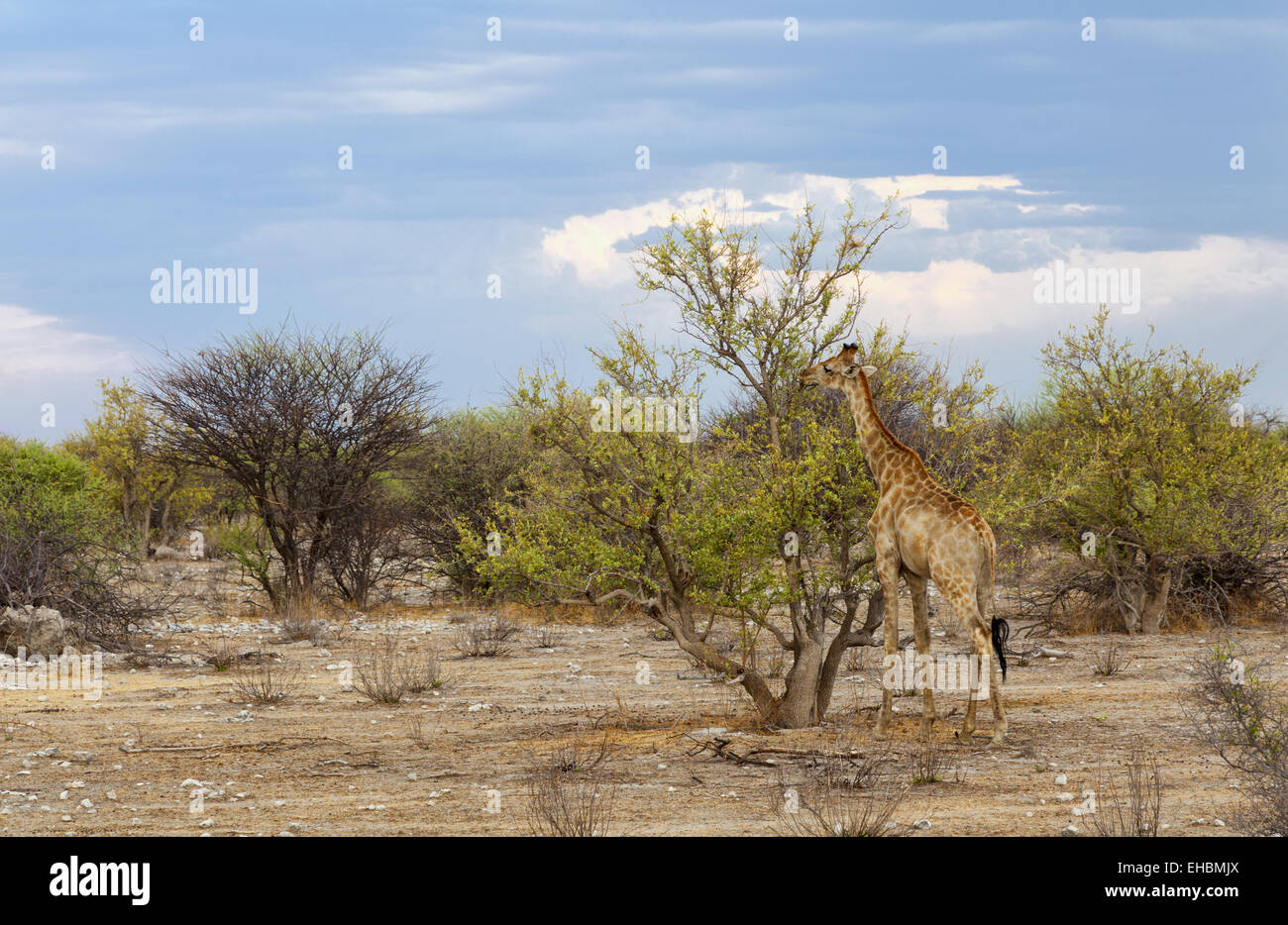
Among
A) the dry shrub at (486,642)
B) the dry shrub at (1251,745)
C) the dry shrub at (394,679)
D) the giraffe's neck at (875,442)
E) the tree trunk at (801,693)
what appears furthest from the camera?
the dry shrub at (486,642)

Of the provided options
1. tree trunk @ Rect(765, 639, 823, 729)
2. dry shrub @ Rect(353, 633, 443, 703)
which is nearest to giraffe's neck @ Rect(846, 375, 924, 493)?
tree trunk @ Rect(765, 639, 823, 729)

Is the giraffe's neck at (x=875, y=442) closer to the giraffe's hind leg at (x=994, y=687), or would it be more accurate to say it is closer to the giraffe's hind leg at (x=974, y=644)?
the giraffe's hind leg at (x=974, y=644)

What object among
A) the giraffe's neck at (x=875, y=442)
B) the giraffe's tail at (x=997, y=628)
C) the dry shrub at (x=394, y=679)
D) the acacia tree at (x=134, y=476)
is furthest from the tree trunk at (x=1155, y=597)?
the acacia tree at (x=134, y=476)

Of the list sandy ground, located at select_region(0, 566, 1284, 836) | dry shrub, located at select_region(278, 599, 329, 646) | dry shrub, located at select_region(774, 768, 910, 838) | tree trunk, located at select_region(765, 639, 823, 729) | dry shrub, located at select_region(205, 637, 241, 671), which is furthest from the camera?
dry shrub, located at select_region(278, 599, 329, 646)

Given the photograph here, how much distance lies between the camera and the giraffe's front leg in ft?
31.9

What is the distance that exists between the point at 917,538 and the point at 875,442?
0.85 m

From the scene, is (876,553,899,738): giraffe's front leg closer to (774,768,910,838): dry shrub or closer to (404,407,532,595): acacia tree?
(774,768,910,838): dry shrub

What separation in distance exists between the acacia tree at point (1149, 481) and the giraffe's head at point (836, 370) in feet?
25.7

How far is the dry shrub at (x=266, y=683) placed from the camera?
12.5 metres

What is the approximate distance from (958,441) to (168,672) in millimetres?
9639

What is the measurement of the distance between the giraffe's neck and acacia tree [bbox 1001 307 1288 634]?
301 inches

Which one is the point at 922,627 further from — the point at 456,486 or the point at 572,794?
the point at 456,486

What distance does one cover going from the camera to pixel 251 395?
2177 centimetres
